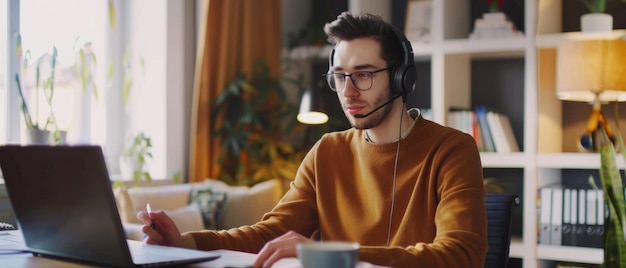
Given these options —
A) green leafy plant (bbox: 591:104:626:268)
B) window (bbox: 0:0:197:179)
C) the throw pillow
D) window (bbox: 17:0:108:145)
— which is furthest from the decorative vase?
green leafy plant (bbox: 591:104:626:268)

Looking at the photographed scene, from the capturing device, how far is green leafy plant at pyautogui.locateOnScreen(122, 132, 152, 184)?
3.88 meters

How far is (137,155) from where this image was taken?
3941mm

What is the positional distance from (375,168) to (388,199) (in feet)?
0.32

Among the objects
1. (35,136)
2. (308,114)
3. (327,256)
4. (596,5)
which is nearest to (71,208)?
(327,256)

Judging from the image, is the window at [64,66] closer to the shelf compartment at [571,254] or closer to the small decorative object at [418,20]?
the small decorative object at [418,20]

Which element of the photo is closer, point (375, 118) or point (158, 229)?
point (158, 229)

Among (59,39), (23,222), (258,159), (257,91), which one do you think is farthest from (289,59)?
(23,222)

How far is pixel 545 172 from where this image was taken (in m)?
3.81

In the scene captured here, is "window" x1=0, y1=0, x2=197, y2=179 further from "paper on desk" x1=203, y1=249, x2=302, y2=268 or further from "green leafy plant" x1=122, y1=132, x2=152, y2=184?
"paper on desk" x1=203, y1=249, x2=302, y2=268

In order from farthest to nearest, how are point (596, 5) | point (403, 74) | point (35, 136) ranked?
point (596, 5)
point (35, 136)
point (403, 74)

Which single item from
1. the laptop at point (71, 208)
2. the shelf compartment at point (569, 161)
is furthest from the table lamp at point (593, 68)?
the laptop at point (71, 208)

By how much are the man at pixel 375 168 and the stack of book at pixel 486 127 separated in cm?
182

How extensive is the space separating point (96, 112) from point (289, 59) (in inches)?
42.5

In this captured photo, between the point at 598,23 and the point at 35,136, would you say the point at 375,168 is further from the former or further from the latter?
the point at 598,23
